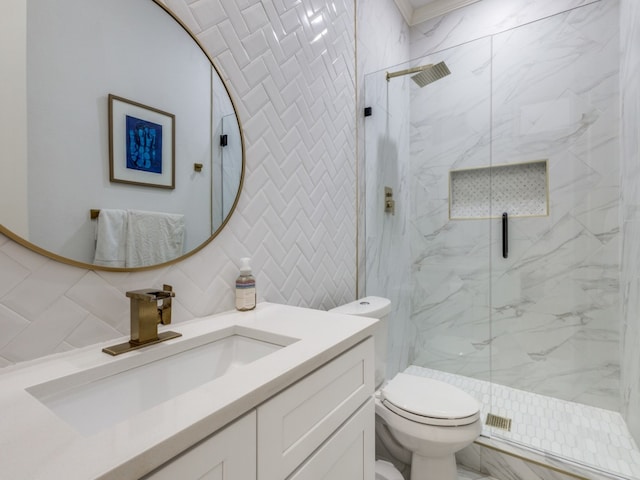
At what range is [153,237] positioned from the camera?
91 centimetres

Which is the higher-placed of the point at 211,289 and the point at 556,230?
the point at 556,230

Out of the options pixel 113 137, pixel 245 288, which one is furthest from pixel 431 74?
pixel 113 137

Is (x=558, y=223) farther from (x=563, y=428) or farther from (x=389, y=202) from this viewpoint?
(x=563, y=428)

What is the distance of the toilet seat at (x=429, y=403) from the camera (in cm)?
132

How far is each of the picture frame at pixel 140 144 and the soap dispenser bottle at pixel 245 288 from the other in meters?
0.34

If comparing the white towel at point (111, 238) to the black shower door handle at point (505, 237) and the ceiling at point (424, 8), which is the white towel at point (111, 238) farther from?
the ceiling at point (424, 8)

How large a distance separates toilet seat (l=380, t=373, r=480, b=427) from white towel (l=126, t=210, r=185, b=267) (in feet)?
3.57

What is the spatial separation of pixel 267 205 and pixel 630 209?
6.06 ft

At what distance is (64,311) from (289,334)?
0.51 metres

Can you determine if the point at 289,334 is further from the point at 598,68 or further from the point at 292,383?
the point at 598,68

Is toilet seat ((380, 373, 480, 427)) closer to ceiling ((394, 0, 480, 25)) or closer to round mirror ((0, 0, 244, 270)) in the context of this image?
round mirror ((0, 0, 244, 270))

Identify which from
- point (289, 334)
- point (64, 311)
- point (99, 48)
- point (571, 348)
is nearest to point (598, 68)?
point (571, 348)

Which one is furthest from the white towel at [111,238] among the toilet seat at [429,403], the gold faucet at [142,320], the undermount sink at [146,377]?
the toilet seat at [429,403]

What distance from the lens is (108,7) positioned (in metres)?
0.82
